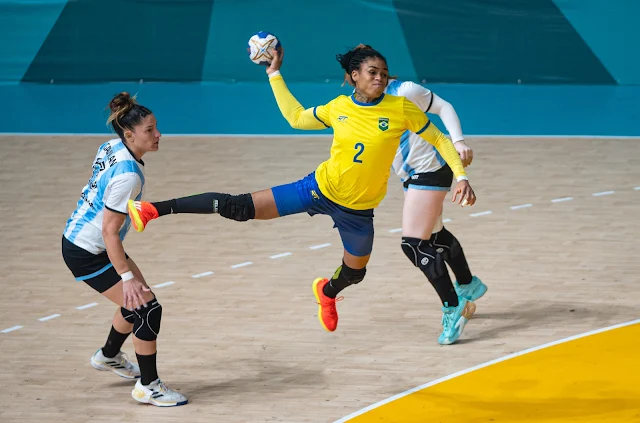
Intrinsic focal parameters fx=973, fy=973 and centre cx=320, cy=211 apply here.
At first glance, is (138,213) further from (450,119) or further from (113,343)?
(450,119)

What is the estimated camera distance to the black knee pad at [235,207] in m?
5.82

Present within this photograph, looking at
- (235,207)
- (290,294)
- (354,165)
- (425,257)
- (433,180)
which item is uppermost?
(354,165)

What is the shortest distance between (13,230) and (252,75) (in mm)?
7950

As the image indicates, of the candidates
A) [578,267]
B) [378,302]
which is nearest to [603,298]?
[578,267]

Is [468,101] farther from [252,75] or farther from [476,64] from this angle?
[252,75]

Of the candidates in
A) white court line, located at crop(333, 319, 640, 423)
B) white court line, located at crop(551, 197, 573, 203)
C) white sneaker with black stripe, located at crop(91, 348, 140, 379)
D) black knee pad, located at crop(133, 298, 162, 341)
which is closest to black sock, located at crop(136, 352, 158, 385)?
black knee pad, located at crop(133, 298, 162, 341)

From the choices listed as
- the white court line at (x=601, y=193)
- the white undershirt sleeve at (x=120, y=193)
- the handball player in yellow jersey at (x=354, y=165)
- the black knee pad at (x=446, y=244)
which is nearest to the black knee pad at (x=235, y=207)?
the handball player in yellow jersey at (x=354, y=165)

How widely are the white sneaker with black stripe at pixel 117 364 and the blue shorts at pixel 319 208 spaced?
1373 millimetres

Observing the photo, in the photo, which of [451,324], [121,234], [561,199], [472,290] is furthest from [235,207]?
[561,199]

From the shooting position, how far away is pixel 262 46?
635 cm

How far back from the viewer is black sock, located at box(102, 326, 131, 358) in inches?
239

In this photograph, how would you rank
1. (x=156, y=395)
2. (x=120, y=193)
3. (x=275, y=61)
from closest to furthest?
(x=120, y=193) → (x=156, y=395) → (x=275, y=61)

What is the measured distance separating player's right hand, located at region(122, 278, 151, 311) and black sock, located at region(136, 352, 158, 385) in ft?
1.30

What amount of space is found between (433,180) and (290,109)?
114 cm
